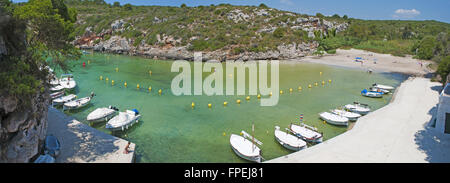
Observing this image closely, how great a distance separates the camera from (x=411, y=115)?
1984 cm

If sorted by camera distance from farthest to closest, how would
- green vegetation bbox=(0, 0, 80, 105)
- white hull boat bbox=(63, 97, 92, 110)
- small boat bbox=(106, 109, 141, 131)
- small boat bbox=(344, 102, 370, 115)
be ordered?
1. small boat bbox=(344, 102, 370, 115)
2. white hull boat bbox=(63, 97, 92, 110)
3. small boat bbox=(106, 109, 141, 131)
4. green vegetation bbox=(0, 0, 80, 105)

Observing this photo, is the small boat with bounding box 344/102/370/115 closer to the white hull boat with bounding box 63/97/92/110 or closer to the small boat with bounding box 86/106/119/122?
the small boat with bounding box 86/106/119/122

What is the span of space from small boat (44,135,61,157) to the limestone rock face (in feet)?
1.32

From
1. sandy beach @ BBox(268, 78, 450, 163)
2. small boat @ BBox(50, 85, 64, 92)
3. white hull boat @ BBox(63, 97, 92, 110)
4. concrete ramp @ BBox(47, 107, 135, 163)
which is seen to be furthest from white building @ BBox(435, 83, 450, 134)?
small boat @ BBox(50, 85, 64, 92)

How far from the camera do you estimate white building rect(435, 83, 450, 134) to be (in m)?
15.2

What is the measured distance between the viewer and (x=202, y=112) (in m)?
22.8

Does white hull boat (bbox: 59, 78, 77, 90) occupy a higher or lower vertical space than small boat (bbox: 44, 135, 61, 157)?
higher

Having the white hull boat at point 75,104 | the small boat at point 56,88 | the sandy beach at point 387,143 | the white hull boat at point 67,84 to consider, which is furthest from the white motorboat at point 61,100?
the sandy beach at point 387,143

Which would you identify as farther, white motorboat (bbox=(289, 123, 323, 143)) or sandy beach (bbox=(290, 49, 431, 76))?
sandy beach (bbox=(290, 49, 431, 76))

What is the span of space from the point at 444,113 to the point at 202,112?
17.7 meters

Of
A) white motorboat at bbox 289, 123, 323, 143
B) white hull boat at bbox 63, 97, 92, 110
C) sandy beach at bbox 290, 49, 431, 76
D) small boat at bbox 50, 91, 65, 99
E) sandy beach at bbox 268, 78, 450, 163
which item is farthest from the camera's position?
sandy beach at bbox 290, 49, 431, 76

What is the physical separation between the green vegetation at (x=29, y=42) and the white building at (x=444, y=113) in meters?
22.2
